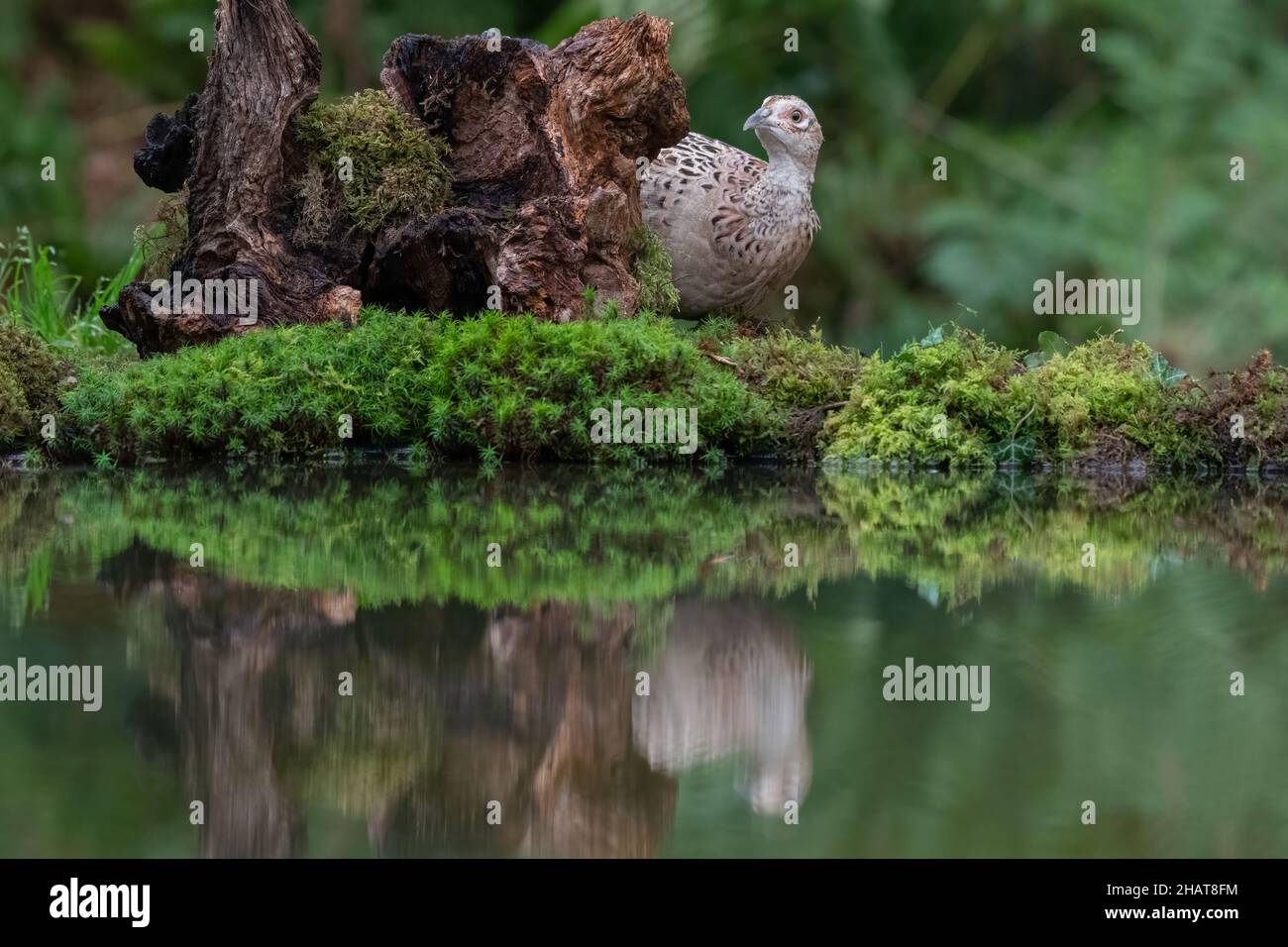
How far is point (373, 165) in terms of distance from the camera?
6.99 m

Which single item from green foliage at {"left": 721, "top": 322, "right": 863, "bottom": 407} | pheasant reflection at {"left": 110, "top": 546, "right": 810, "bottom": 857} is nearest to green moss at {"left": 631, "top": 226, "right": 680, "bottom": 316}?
green foliage at {"left": 721, "top": 322, "right": 863, "bottom": 407}

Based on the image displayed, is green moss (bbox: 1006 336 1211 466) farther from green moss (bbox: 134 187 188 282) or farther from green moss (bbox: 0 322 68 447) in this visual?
green moss (bbox: 0 322 68 447)

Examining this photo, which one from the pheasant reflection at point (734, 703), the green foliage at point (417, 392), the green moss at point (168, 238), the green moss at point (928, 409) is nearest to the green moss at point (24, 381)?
the green foliage at point (417, 392)

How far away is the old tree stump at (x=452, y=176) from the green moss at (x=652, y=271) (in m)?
0.11

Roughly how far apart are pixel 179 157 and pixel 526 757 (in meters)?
5.14

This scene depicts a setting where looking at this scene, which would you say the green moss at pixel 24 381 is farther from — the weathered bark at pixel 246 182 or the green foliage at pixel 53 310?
the green foliage at pixel 53 310

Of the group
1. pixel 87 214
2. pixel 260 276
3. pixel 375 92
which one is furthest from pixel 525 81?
pixel 87 214

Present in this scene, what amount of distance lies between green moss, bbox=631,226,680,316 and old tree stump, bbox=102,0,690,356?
0.11 metres

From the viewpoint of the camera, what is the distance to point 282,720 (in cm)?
286

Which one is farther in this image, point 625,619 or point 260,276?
point 260,276

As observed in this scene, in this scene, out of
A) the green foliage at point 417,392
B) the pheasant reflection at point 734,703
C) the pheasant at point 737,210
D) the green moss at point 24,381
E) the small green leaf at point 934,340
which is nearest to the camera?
the pheasant reflection at point 734,703

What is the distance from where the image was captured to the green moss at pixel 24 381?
6543 mm
